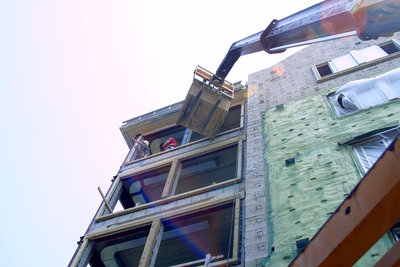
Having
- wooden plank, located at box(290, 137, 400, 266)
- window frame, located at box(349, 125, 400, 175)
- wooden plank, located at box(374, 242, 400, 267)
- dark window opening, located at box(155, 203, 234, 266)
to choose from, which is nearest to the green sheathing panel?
window frame, located at box(349, 125, 400, 175)

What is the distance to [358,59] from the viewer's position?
1362 cm

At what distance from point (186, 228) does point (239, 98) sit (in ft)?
24.7

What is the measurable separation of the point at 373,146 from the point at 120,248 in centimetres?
929

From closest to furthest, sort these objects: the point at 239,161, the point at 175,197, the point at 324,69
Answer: the point at 239,161, the point at 175,197, the point at 324,69

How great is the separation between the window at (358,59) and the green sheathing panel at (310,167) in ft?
8.55

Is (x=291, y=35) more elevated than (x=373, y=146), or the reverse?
(x=291, y=35)

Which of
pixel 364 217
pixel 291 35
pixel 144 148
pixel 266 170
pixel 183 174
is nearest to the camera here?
pixel 364 217

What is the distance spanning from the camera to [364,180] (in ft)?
8.18

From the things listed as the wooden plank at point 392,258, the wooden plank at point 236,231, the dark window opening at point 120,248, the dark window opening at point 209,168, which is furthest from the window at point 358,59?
the wooden plank at point 392,258

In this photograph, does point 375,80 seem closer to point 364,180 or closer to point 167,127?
point 364,180

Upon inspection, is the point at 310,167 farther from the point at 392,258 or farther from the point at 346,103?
the point at 392,258

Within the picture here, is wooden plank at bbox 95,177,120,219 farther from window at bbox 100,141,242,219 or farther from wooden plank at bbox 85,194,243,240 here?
wooden plank at bbox 85,194,243,240

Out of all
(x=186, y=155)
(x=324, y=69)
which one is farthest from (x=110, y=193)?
(x=324, y=69)

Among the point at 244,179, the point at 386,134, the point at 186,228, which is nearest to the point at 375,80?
the point at 386,134
